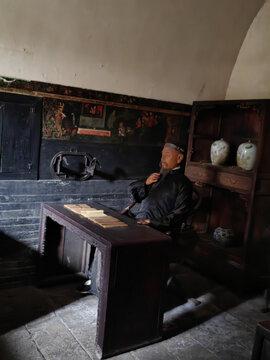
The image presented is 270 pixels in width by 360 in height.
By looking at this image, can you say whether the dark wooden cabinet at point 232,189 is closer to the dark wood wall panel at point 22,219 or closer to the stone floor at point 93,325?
the stone floor at point 93,325

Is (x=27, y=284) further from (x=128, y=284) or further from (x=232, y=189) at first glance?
(x=232, y=189)

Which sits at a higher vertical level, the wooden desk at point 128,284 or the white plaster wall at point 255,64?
the white plaster wall at point 255,64

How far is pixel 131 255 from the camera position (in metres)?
3.29

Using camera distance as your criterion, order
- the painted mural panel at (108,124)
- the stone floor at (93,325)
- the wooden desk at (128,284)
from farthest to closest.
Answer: the painted mural panel at (108,124)
the stone floor at (93,325)
the wooden desk at (128,284)

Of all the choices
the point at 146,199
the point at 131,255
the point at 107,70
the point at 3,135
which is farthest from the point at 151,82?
the point at 131,255

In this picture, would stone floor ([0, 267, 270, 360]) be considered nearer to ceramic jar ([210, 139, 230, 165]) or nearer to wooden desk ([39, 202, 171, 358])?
wooden desk ([39, 202, 171, 358])

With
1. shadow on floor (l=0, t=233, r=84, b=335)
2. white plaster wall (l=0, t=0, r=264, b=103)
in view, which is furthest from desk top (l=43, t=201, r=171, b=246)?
white plaster wall (l=0, t=0, r=264, b=103)

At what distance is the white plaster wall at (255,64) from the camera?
535 cm

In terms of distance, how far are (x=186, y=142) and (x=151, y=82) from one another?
107 centimetres

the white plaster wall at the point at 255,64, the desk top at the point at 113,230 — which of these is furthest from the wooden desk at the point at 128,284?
the white plaster wall at the point at 255,64

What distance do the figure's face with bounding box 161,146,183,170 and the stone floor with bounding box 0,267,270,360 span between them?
1445 mm

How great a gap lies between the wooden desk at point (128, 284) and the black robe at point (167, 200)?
0.54 meters

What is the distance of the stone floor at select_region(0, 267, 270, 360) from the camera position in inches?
133

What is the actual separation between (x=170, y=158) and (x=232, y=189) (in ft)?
3.48
